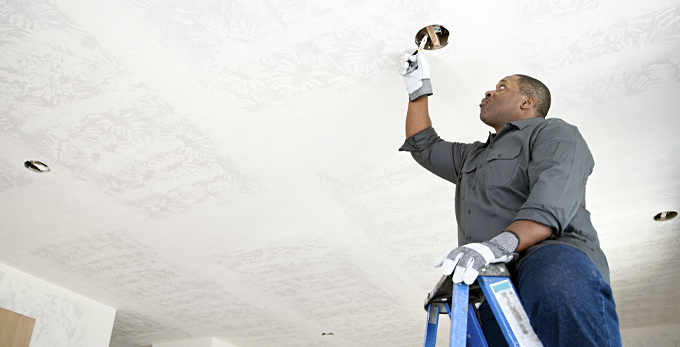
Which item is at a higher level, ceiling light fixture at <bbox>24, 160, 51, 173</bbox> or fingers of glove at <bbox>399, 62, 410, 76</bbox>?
fingers of glove at <bbox>399, 62, 410, 76</bbox>

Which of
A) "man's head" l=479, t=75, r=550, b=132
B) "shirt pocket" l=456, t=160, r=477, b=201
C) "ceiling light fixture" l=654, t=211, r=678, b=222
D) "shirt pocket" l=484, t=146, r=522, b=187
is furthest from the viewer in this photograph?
"ceiling light fixture" l=654, t=211, r=678, b=222

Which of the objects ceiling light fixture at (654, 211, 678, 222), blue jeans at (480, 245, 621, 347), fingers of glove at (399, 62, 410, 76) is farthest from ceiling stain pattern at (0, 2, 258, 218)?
ceiling light fixture at (654, 211, 678, 222)

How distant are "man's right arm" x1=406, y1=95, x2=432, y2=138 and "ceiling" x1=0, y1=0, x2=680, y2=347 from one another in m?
0.22

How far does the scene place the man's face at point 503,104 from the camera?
1924mm

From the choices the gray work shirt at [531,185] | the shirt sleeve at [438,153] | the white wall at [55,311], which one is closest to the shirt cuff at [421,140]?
the shirt sleeve at [438,153]

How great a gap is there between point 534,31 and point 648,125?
99cm

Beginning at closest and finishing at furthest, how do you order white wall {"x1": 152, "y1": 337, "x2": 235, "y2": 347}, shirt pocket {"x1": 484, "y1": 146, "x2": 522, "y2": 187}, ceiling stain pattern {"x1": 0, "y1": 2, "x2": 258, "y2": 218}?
shirt pocket {"x1": 484, "y1": 146, "x2": 522, "y2": 187} → ceiling stain pattern {"x1": 0, "y1": 2, "x2": 258, "y2": 218} → white wall {"x1": 152, "y1": 337, "x2": 235, "y2": 347}

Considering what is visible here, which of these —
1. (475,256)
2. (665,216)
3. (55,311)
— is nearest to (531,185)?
(475,256)

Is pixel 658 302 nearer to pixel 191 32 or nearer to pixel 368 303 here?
pixel 368 303

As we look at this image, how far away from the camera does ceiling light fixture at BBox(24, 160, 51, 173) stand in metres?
3.02

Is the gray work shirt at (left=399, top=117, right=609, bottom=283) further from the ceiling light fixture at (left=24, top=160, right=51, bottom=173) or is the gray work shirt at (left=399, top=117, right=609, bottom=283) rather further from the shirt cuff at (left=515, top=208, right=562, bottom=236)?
the ceiling light fixture at (left=24, top=160, right=51, bottom=173)

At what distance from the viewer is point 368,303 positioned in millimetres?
4895

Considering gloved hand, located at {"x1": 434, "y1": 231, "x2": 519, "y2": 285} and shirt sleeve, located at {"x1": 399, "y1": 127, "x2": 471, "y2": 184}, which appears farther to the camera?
shirt sleeve, located at {"x1": 399, "y1": 127, "x2": 471, "y2": 184}

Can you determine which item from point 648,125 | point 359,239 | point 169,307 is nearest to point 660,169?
point 648,125
